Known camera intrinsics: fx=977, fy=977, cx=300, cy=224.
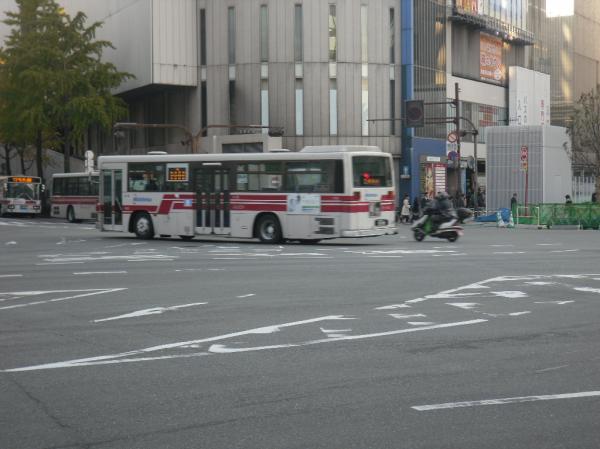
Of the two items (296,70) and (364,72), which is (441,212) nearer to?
(296,70)

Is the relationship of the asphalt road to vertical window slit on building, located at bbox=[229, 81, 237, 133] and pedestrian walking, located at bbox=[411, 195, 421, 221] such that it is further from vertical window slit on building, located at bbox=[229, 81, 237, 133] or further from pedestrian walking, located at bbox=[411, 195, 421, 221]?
vertical window slit on building, located at bbox=[229, 81, 237, 133]

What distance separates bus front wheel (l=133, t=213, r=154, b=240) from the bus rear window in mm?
7836

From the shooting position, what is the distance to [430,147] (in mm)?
66062

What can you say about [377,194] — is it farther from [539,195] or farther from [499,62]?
[499,62]

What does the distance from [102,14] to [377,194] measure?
47642 mm

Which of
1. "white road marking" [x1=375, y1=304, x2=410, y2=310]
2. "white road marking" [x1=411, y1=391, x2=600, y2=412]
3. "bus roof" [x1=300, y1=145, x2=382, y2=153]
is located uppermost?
"bus roof" [x1=300, y1=145, x2=382, y2=153]

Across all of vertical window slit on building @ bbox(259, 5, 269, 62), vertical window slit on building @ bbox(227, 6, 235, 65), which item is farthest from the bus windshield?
vertical window slit on building @ bbox(259, 5, 269, 62)

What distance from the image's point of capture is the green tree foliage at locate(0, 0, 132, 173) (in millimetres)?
62469

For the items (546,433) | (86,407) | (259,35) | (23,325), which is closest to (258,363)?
(86,407)

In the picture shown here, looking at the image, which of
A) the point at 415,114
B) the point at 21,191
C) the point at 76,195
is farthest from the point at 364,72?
the point at 21,191

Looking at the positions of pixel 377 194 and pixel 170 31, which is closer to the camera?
pixel 377 194

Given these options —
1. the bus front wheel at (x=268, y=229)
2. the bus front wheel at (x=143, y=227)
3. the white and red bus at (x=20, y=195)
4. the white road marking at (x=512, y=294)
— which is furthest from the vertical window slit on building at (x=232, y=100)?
the white road marking at (x=512, y=294)

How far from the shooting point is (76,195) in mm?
55969

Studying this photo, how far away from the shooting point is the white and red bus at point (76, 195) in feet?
180
